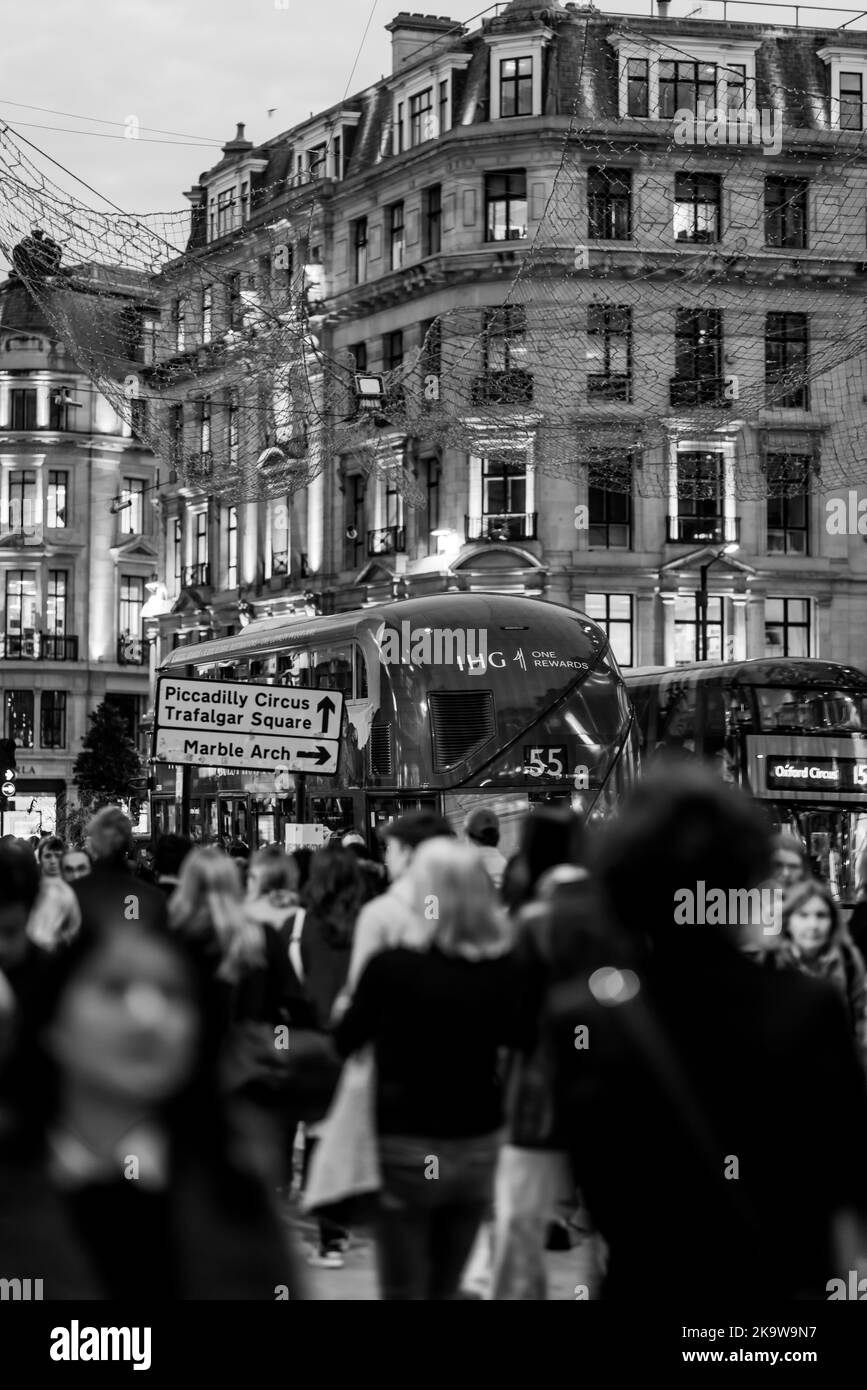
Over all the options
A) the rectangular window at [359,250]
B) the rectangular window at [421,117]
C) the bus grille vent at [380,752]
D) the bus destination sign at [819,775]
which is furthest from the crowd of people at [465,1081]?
the rectangular window at [359,250]

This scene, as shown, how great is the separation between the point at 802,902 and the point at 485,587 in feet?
139

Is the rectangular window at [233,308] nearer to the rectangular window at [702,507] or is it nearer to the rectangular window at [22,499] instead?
the rectangular window at [702,507]

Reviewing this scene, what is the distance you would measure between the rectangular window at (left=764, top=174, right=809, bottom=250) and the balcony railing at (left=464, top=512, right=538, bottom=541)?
8.60 metres

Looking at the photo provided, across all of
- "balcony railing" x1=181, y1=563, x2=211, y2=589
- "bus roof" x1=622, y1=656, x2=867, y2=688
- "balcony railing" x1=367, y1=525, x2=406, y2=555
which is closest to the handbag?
"bus roof" x1=622, y1=656, x2=867, y2=688

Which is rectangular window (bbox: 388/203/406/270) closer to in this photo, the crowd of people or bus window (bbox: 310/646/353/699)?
bus window (bbox: 310/646/353/699)

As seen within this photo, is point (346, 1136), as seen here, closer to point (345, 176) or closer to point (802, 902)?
point (802, 902)

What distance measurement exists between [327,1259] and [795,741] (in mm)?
20022

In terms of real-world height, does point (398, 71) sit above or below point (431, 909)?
above

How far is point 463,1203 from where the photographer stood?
5.62m

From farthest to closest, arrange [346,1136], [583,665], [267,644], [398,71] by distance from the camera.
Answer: [398,71] → [267,644] → [583,665] → [346,1136]

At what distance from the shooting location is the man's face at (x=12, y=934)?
5652 millimetres

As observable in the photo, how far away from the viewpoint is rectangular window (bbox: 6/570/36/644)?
78812 mm

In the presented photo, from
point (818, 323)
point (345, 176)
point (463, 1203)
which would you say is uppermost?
point (345, 176)

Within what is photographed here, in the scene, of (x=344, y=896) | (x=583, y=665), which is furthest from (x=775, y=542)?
(x=344, y=896)
